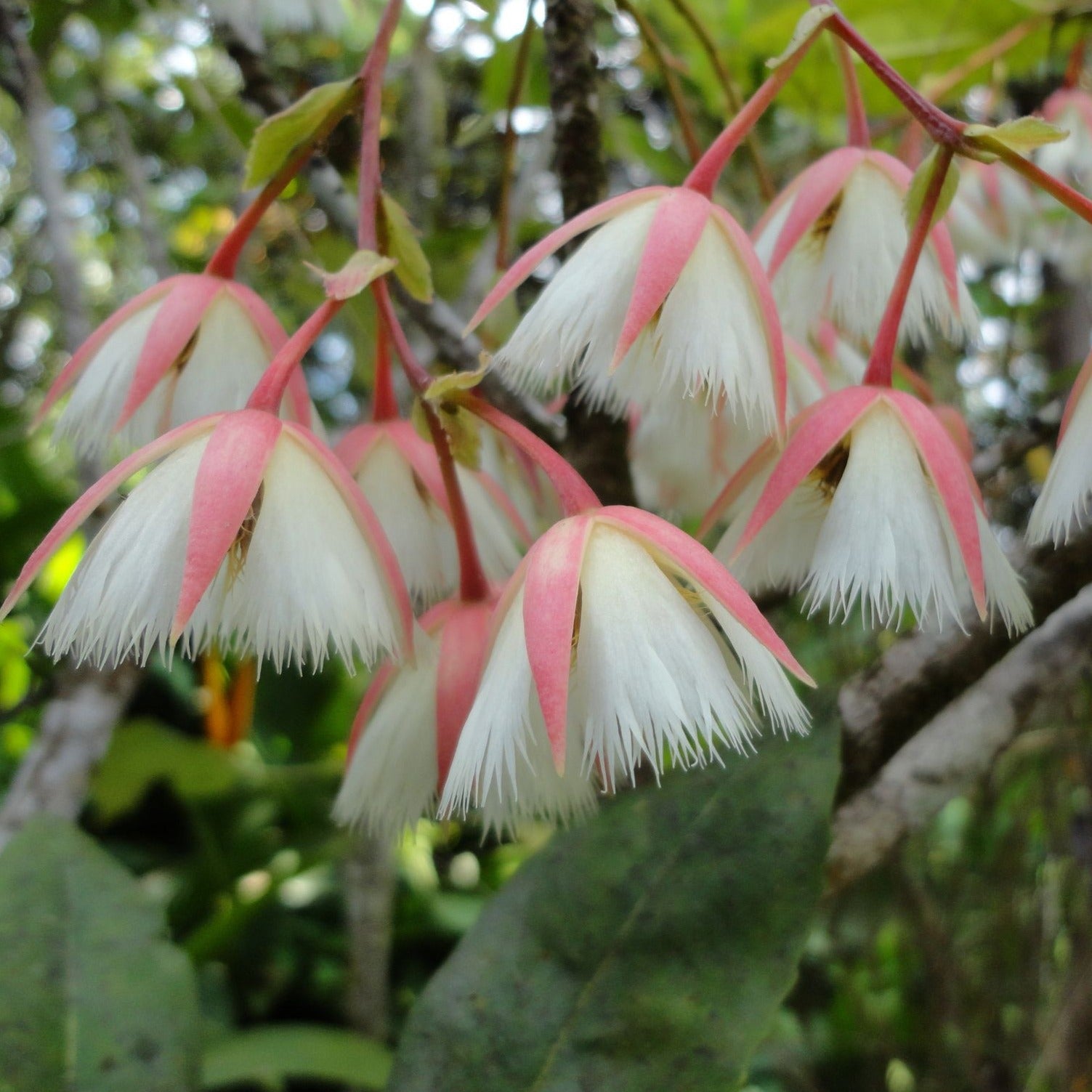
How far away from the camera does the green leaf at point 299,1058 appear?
2.76 ft

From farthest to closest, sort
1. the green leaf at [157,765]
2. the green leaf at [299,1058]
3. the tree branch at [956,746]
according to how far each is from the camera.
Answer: the green leaf at [157,765] < the green leaf at [299,1058] < the tree branch at [956,746]

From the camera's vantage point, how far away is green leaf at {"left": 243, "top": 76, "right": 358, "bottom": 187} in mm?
415

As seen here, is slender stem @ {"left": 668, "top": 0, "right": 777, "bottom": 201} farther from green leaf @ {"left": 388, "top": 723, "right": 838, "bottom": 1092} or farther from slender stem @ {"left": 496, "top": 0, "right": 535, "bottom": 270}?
green leaf @ {"left": 388, "top": 723, "right": 838, "bottom": 1092}

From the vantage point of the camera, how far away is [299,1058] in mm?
865

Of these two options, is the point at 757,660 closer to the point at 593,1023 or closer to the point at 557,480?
the point at 557,480

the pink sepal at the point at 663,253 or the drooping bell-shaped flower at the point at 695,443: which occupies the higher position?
the pink sepal at the point at 663,253

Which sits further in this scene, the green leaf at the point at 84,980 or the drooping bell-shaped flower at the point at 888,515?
the green leaf at the point at 84,980

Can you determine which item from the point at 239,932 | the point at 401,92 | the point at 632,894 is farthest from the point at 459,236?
the point at 239,932

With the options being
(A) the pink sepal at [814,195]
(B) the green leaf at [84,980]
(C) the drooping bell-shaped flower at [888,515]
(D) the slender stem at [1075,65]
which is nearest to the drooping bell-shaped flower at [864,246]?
(A) the pink sepal at [814,195]

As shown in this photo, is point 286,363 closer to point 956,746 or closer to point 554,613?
point 554,613

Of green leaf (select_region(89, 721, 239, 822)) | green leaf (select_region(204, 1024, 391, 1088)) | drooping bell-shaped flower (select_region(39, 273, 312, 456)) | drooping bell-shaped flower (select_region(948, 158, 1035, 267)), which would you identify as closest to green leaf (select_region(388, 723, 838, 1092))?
drooping bell-shaped flower (select_region(39, 273, 312, 456))

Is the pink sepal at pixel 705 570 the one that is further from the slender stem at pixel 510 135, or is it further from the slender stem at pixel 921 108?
the slender stem at pixel 510 135

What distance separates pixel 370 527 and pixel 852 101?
1.01 ft

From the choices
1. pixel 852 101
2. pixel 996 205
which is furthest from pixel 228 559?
pixel 996 205
